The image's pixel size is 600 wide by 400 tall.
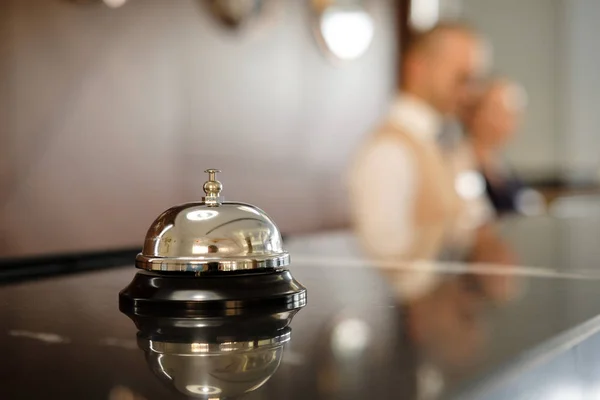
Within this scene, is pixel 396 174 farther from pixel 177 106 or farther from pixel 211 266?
pixel 211 266

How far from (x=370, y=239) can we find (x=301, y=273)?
2.50 feet

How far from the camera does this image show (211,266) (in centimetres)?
68

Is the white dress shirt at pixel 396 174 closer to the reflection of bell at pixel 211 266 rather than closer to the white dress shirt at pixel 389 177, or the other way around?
the white dress shirt at pixel 389 177

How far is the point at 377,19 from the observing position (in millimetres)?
5711

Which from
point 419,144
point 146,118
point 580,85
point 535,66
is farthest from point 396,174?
point 580,85

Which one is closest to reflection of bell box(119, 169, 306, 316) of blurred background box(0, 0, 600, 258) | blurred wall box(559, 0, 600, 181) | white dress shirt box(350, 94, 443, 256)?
blurred background box(0, 0, 600, 258)

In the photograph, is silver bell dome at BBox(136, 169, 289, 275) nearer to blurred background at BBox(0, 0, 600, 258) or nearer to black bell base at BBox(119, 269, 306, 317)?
black bell base at BBox(119, 269, 306, 317)

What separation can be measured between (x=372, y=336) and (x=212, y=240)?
0.18 m

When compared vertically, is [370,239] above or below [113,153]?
below

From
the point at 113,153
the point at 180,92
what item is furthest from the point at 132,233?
the point at 180,92

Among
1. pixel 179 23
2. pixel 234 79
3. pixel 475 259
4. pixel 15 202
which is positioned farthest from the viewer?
pixel 234 79

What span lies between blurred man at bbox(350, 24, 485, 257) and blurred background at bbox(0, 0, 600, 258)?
0.69 metres

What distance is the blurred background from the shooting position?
2.75 metres

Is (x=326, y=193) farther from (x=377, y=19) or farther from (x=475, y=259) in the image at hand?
(x=475, y=259)
